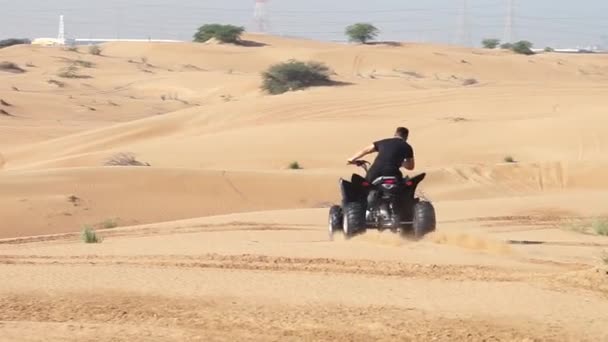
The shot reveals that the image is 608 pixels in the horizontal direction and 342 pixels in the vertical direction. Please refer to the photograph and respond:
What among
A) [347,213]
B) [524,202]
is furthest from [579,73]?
[347,213]

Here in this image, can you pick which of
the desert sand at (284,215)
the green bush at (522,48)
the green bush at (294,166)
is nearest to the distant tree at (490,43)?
the green bush at (522,48)

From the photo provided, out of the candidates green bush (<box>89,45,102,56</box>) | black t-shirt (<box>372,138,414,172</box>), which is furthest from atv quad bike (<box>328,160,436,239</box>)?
green bush (<box>89,45,102,56</box>)

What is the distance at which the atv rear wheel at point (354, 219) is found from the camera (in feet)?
47.6

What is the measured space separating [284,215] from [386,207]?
7.14 meters

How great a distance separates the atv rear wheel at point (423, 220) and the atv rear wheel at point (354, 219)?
690 mm

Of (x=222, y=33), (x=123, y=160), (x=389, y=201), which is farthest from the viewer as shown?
(x=222, y=33)

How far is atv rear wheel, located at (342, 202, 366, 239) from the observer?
571 inches

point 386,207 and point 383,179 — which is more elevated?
point 383,179

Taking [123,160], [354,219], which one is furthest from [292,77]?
[354,219]

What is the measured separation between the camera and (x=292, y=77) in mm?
64438

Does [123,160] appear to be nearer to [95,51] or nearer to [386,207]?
[386,207]

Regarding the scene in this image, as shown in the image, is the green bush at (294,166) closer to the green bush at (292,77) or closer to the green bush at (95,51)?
the green bush at (292,77)

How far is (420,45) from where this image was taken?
100562 millimetres

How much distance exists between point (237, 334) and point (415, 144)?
29.3 meters
